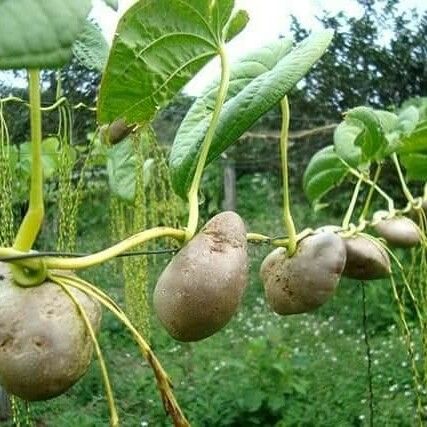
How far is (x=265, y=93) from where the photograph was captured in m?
0.57

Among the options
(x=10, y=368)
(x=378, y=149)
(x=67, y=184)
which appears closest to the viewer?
(x=10, y=368)

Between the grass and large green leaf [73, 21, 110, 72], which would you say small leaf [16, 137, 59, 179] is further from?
the grass

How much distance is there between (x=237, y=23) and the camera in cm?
62

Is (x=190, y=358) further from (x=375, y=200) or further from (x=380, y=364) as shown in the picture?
(x=375, y=200)

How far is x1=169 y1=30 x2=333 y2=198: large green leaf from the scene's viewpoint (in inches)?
22.3

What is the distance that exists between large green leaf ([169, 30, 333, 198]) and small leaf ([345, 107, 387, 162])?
1.00 ft

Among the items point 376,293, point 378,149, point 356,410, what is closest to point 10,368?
point 378,149

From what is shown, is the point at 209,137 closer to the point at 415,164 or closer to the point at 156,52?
the point at 156,52

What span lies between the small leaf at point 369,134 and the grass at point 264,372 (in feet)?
5.94

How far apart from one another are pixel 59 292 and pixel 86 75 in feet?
6.86

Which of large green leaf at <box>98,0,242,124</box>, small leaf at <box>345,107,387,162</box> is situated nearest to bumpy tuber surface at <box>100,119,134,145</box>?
large green leaf at <box>98,0,242,124</box>

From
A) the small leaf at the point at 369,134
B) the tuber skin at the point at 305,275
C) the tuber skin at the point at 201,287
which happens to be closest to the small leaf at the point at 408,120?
the small leaf at the point at 369,134

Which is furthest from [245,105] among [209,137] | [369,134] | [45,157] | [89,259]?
[45,157]

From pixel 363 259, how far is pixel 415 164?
378mm
